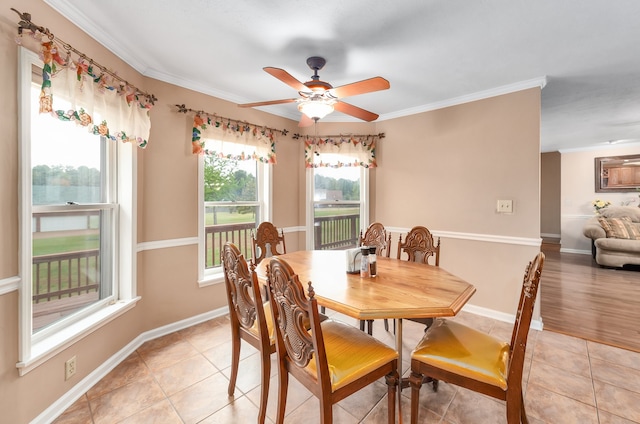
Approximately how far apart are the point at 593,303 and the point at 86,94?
5.69 m

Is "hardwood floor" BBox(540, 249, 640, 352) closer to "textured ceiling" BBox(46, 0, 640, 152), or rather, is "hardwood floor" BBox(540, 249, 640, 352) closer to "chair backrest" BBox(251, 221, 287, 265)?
"textured ceiling" BBox(46, 0, 640, 152)

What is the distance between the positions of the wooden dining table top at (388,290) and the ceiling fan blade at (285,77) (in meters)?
1.38

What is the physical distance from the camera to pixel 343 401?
187cm

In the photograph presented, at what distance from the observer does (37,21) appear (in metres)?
1.65

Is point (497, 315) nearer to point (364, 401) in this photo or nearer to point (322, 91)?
point (364, 401)

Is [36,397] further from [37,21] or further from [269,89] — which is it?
[269,89]

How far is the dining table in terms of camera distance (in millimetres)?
1422

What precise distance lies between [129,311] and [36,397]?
872 mm

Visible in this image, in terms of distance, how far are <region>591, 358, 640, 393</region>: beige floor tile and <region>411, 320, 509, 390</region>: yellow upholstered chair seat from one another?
1317mm

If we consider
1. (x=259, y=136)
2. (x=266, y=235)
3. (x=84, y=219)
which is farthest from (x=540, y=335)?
(x=84, y=219)

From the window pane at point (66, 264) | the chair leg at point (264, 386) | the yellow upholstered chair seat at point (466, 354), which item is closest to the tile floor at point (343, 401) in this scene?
the chair leg at point (264, 386)

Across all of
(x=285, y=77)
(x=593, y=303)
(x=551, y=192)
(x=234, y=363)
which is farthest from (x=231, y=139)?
(x=551, y=192)

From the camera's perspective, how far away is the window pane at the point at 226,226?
10.7 feet

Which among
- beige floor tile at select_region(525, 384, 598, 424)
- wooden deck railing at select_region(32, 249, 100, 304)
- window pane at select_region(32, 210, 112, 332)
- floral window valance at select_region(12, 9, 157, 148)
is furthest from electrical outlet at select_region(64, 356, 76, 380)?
beige floor tile at select_region(525, 384, 598, 424)
